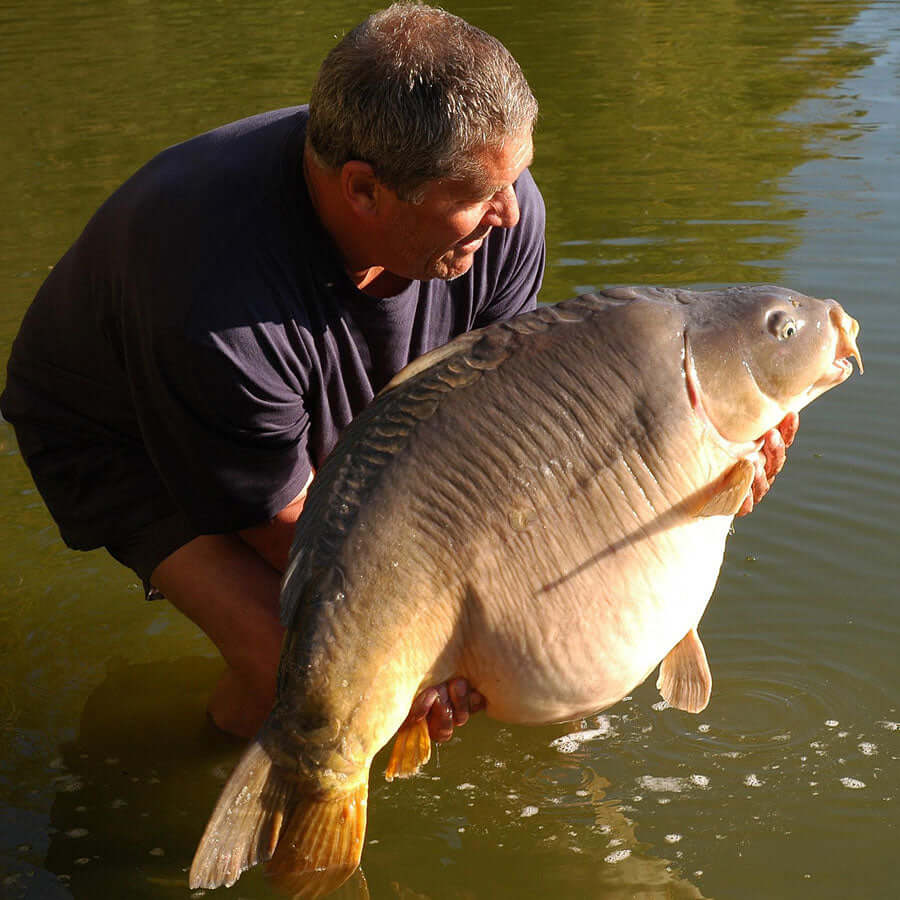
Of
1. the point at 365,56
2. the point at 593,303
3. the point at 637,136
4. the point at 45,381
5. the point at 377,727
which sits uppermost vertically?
the point at 365,56

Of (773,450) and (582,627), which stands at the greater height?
(773,450)

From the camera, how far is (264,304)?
2.90 meters

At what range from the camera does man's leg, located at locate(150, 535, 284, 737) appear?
3.15 m

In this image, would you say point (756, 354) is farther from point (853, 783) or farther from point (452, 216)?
point (853, 783)

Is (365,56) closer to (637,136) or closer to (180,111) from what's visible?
(637,136)

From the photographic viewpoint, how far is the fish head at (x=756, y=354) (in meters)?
2.64

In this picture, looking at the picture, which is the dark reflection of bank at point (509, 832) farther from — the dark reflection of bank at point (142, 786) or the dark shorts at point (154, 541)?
the dark shorts at point (154, 541)

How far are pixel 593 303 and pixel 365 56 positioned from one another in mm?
672

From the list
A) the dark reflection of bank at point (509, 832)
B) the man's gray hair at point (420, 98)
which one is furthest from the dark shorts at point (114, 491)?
the man's gray hair at point (420, 98)

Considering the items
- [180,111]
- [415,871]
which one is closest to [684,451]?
[415,871]

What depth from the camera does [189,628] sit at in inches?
165

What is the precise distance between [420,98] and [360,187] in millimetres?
245

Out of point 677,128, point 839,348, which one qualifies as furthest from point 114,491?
point 677,128

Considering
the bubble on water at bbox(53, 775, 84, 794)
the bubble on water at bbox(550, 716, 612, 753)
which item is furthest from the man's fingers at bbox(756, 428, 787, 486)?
the bubble on water at bbox(53, 775, 84, 794)
